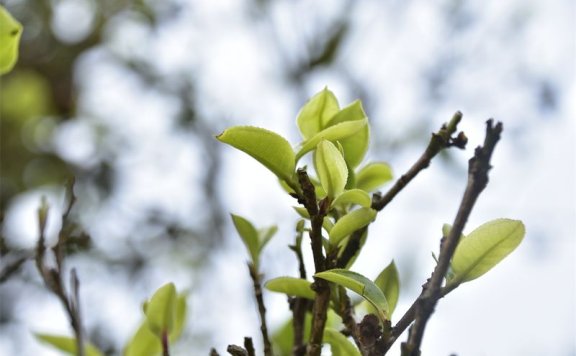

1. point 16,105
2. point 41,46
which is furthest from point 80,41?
point 16,105

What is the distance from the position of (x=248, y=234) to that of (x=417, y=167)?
16 centimetres

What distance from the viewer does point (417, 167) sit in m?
0.52

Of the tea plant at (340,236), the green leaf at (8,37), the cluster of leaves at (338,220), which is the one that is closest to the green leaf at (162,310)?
the tea plant at (340,236)

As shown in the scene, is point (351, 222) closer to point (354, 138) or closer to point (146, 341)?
point (354, 138)

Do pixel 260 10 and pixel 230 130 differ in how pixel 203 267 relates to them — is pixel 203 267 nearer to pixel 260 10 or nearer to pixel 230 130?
pixel 260 10

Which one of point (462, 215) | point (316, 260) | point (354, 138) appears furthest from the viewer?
point (354, 138)

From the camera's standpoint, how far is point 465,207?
373 millimetres

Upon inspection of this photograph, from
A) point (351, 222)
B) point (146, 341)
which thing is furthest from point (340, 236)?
point (146, 341)

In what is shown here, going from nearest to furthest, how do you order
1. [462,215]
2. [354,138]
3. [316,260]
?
[462,215] → [316,260] → [354,138]

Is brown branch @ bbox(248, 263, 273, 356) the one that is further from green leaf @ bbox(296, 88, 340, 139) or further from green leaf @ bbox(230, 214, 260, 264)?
green leaf @ bbox(296, 88, 340, 139)

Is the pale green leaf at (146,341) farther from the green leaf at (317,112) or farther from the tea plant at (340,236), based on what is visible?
the green leaf at (317,112)

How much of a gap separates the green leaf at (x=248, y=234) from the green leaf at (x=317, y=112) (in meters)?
0.08

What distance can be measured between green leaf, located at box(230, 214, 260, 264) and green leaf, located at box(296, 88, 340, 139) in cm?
8

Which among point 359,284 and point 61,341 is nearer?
point 359,284
